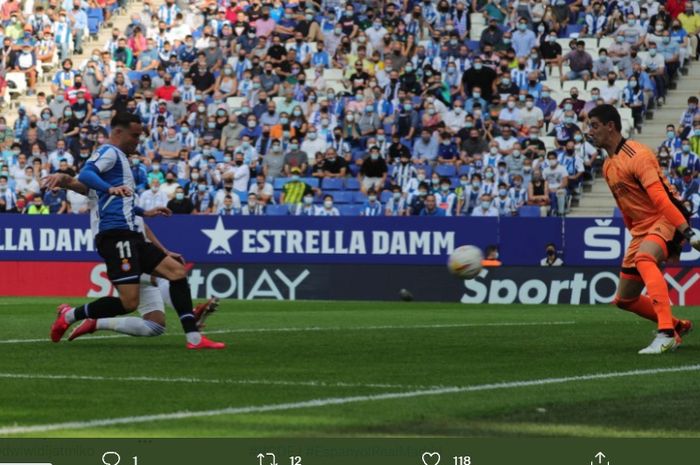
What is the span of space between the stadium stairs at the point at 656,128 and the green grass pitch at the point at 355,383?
474 inches

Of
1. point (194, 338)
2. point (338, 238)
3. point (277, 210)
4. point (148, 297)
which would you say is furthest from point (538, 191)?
point (194, 338)

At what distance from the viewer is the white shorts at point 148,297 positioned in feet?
47.7

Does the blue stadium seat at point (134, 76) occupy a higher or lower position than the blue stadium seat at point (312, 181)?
higher

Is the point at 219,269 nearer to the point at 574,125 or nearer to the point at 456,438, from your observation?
the point at 574,125

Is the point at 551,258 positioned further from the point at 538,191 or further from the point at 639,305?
the point at 639,305

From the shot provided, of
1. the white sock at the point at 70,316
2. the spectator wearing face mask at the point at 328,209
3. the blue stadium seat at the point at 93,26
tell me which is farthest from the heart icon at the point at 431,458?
the blue stadium seat at the point at 93,26

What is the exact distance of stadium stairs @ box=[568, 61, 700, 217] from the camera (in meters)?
30.1

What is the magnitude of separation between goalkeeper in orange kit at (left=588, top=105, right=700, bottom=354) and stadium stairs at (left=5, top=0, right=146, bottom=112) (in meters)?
26.6

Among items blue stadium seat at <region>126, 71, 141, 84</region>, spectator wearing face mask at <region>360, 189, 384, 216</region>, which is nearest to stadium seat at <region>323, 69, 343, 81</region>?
blue stadium seat at <region>126, 71, 141, 84</region>

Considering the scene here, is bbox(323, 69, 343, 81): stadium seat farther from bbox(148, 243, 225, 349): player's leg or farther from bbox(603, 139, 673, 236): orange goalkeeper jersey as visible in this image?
bbox(603, 139, 673, 236): orange goalkeeper jersey

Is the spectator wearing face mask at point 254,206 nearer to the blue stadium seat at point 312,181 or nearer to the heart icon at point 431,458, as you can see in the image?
the blue stadium seat at point 312,181

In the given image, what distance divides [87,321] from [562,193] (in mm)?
16137

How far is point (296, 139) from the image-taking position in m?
33.2

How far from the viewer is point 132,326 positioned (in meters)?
14.4
